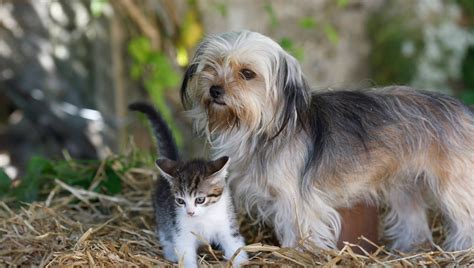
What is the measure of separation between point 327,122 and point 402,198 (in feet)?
3.07

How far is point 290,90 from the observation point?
4461 millimetres

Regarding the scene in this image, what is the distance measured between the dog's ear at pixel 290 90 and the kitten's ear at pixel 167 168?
0.59 meters

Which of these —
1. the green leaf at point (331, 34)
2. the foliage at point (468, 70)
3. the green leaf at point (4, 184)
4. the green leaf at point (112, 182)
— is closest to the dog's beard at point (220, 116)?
the green leaf at point (112, 182)

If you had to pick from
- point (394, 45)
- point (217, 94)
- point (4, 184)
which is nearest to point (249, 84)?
point (217, 94)

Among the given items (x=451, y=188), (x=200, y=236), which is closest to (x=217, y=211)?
(x=200, y=236)

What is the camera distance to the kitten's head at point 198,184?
427 cm

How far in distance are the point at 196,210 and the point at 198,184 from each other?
0.13 meters

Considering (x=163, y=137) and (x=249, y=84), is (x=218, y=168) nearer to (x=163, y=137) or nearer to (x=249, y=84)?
(x=249, y=84)

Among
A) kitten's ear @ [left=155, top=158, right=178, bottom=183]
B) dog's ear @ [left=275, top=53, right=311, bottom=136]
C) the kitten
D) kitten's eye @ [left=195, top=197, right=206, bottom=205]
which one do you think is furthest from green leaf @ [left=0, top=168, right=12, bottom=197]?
dog's ear @ [left=275, top=53, right=311, bottom=136]

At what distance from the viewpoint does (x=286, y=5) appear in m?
8.61

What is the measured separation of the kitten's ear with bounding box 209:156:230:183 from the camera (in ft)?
14.1

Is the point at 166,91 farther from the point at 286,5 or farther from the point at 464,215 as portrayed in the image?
the point at 464,215

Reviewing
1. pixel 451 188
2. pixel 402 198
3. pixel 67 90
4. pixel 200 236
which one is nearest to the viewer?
pixel 200 236

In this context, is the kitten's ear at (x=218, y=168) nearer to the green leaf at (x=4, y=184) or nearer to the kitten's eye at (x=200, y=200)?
the kitten's eye at (x=200, y=200)
